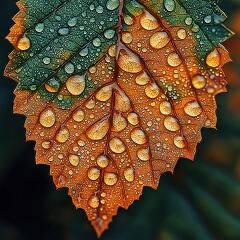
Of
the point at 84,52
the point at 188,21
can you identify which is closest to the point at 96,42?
the point at 84,52

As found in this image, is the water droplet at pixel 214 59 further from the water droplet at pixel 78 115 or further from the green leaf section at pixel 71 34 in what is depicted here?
the water droplet at pixel 78 115

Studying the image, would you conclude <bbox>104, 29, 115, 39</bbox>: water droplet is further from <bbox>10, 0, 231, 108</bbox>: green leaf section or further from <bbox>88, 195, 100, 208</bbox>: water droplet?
<bbox>88, 195, 100, 208</bbox>: water droplet

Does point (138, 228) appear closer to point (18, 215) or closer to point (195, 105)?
point (18, 215)

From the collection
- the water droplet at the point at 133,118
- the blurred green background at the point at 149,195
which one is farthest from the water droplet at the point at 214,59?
the blurred green background at the point at 149,195

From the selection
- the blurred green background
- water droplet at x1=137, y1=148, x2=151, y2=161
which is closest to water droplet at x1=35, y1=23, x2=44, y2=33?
water droplet at x1=137, y1=148, x2=151, y2=161

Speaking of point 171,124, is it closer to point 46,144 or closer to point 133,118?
point 133,118

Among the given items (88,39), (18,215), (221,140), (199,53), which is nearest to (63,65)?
(88,39)
